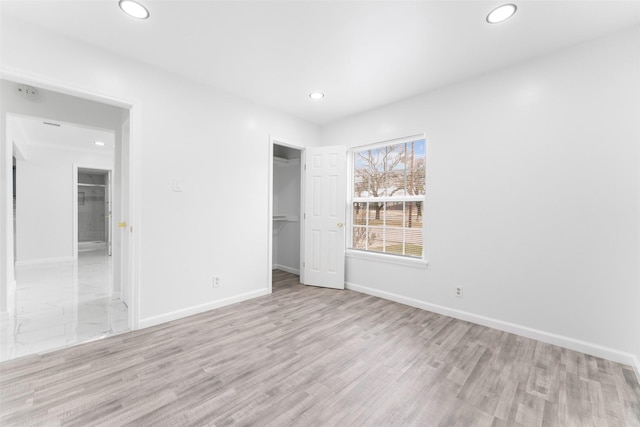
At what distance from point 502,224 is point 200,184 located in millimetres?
3196

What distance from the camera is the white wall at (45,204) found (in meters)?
5.18

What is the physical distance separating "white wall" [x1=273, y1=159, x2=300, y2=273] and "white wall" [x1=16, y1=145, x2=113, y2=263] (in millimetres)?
4587

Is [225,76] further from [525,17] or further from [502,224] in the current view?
[502,224]

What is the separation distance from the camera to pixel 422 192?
321 cm

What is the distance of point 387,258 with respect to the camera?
3434 millimetres

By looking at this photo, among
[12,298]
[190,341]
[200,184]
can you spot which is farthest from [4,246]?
[190,341]

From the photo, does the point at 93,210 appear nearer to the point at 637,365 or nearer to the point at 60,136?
the point at 60,136

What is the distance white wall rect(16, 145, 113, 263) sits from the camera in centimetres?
518

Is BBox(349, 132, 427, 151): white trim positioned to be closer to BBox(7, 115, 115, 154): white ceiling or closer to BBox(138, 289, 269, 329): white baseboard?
BBox(138, 289, 269, 329): white baseboard

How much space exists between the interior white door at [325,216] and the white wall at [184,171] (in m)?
0.75

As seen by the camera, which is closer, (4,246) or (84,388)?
(84,388)

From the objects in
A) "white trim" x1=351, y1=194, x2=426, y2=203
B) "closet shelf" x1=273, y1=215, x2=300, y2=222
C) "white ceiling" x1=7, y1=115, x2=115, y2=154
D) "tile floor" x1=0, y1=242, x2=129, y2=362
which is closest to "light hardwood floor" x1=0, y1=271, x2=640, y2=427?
"tile floor" x1=0, y1=242, x2=129, y2=362

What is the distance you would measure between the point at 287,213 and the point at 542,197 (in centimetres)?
380

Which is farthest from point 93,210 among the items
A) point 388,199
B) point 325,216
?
point 388,199
